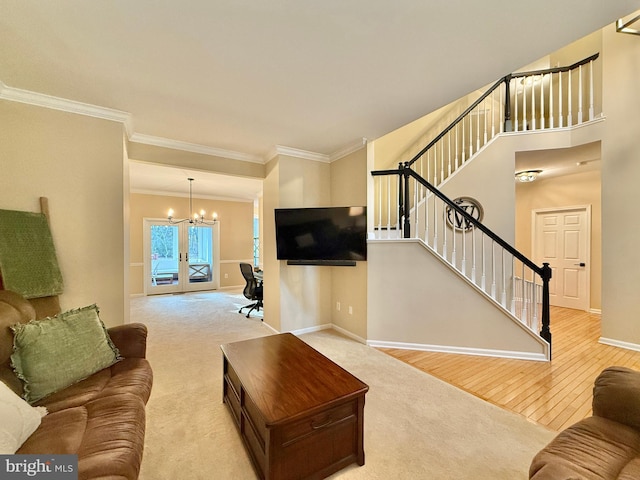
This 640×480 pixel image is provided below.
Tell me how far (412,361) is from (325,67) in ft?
10.1

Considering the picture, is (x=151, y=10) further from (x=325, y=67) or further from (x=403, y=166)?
(x=403, y=166)

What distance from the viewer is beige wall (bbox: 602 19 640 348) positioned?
10.9ft

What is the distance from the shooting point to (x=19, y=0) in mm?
1476

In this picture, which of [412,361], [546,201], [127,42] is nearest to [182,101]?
[127,42]

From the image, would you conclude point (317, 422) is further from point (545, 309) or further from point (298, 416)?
point (545, 309)

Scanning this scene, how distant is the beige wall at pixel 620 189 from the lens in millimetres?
3314

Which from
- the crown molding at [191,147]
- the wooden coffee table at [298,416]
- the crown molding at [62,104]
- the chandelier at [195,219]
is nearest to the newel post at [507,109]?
the crown molding at [191,147]

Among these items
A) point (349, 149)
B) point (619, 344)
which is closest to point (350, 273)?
point (349, 149)

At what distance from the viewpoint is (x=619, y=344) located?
3355 mm

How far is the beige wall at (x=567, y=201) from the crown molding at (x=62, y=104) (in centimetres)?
716

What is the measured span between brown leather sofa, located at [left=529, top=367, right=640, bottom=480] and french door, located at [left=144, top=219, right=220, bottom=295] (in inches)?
299

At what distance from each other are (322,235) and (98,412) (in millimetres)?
2718

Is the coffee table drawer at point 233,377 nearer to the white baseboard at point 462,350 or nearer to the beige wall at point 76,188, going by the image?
the beige wall at point 76,188

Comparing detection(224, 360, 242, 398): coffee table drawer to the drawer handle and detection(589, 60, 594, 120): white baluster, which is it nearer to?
the drawer handle
